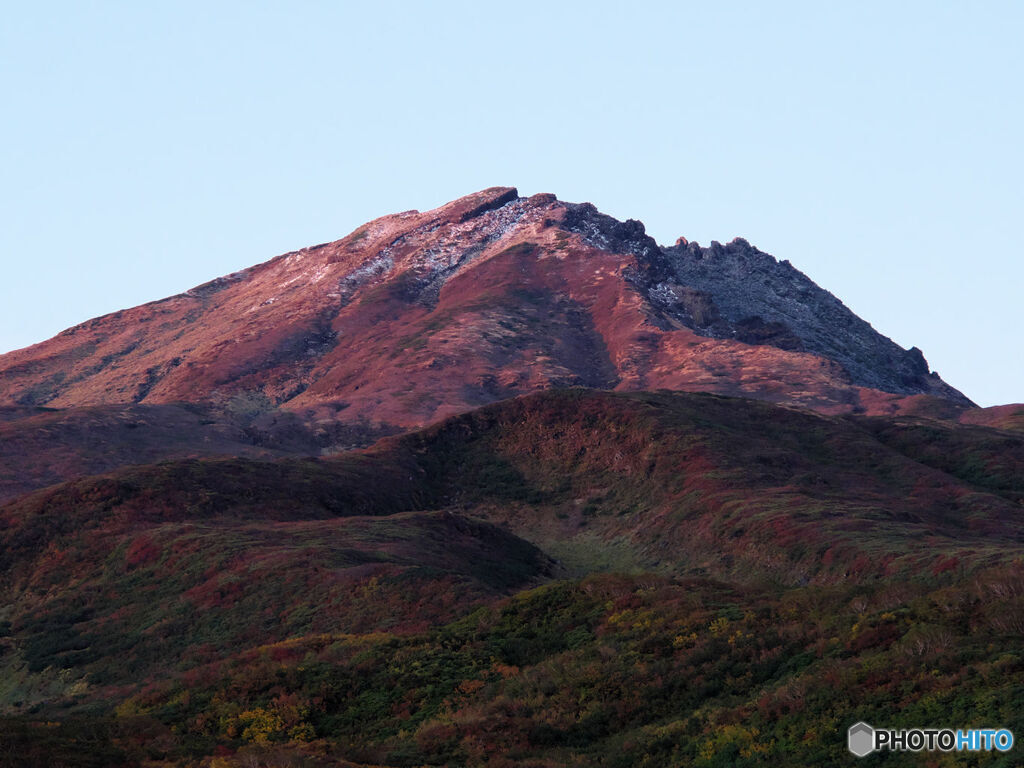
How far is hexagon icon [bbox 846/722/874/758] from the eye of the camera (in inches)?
802

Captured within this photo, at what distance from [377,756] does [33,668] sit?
29.7 metres

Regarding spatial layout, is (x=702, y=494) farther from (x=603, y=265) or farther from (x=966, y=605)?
(x=603, y=265)

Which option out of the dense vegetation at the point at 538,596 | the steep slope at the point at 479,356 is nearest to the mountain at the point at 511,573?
the dense vegetation at the point at 538,596

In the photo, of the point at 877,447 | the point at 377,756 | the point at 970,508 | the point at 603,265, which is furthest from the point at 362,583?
the point at 603,265

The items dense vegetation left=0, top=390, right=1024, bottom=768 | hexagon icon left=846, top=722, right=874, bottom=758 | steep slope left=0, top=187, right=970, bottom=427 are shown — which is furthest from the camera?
steep slope left=0, top=187, right=970, bottom=427

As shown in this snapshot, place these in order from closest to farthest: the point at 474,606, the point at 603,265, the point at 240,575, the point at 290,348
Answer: the point at 474,606 < the point at 240,575 < the point at 290,348 < the point at 603,265

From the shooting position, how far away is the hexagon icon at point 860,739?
20.4 m

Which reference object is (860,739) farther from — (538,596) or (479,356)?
(479,356)

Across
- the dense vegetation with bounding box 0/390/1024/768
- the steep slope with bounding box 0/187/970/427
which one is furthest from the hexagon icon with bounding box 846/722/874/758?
the steep slope with bounding box 0/187/970/427

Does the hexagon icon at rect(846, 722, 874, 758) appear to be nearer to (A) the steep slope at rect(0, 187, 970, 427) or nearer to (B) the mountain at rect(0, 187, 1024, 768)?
(B) the mountain at rect(0, 187, 1024, 768)

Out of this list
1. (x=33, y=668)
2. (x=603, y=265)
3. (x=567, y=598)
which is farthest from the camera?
(x=603, y=265)

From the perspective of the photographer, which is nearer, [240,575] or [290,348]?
[240,575]

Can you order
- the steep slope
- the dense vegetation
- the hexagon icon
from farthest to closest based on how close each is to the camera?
the steep slope < the dense vegetation < the hexagon icon

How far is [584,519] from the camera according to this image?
84.6m
